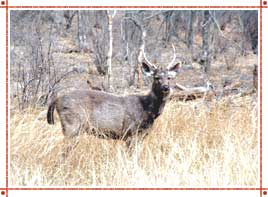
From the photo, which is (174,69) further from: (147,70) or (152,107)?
(152,107)

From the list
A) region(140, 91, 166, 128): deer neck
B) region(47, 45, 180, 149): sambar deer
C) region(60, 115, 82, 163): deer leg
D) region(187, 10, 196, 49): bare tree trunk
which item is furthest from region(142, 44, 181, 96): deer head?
region(187, 10, 196, 49): bare tree trunk

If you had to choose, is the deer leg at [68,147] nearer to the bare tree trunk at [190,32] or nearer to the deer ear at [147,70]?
the deer ear at [147,70]

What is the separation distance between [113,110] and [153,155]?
767mm

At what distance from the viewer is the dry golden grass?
5.58 m

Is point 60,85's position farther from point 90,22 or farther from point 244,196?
point 90,22

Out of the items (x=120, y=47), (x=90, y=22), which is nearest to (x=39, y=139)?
(x=120, y=47)

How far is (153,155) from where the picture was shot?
6.27m

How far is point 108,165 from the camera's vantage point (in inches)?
237

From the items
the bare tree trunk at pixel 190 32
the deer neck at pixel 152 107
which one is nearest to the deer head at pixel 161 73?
the deer neck at pixel 152 107

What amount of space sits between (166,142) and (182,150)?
14.3 inches

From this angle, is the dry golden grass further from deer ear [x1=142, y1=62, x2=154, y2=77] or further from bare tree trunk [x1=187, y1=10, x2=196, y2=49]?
bare tree trunk [x1=187, y1=10, x2=196, y2=49]

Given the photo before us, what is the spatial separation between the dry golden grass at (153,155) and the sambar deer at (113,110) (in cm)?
13

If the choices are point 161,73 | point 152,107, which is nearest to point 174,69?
point 161,73

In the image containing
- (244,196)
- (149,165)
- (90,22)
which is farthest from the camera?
(90,22)
